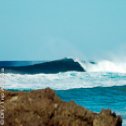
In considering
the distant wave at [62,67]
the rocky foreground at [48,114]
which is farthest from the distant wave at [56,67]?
the rocky foreground at [48,114]

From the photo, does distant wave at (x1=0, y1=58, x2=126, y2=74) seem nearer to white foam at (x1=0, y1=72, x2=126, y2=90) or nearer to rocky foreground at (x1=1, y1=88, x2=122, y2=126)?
white foam at (x1=0, y1=72, x2=126, y2=90)

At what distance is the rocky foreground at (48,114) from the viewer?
28.4 ft

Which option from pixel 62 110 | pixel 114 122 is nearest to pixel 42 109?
pixel 62 110

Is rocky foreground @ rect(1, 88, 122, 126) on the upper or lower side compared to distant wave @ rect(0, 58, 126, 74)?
lower

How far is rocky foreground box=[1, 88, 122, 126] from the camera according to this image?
8.66 metres

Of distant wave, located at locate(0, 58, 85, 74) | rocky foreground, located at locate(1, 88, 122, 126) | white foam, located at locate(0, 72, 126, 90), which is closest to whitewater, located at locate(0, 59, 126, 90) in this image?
white foam, located at locate(0, 72, 126, 90)

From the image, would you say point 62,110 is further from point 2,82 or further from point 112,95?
point 112,95

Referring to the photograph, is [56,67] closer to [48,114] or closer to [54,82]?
[54,82]

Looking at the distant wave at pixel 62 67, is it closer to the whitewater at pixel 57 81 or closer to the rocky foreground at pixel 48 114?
the whitewater at pixel 57 81

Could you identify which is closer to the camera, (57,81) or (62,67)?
(57,81)

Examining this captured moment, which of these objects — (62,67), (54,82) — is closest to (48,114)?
(54,82)

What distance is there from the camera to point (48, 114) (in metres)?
8.78

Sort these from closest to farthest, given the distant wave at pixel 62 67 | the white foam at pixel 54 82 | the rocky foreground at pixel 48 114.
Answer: the rocky foreground at pixel 48 114 < the white foam at pixel 54 82 < the distant wave at pixel 62 67

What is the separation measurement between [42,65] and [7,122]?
55.0 m
